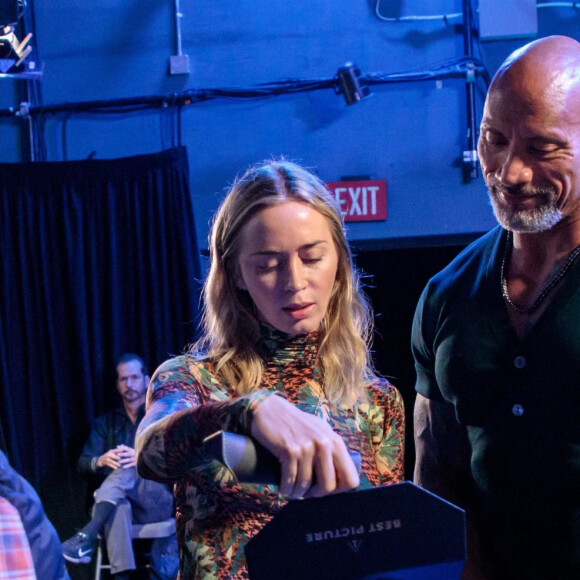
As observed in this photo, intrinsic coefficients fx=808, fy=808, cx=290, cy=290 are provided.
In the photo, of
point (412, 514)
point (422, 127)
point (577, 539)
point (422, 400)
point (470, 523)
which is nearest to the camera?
point (412, 514)

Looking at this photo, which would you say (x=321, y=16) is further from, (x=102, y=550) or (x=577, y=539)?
(x=577, y=539)

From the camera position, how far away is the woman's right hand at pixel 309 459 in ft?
2.21

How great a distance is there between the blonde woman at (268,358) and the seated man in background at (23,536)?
A: 1.48 ft

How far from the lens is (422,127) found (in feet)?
17.3

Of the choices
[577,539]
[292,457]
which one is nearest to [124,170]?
[577,539]

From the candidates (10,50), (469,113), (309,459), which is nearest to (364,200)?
(469,113)

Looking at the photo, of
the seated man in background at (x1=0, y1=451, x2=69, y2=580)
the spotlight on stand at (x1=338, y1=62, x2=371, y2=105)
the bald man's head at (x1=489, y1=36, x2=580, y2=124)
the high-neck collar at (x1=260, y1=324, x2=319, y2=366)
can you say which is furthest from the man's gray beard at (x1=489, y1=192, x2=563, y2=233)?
the spotlight on stand at (x1=338, y1=62, x2=371, y2=105)

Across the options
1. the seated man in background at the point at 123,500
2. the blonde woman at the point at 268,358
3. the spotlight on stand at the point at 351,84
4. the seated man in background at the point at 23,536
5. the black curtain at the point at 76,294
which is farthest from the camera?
the black curtain at the point at 76,294

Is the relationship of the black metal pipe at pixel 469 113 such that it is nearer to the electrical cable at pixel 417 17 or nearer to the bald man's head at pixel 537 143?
the electrical cable at pixel 417 17

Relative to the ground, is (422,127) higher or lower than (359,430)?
higher

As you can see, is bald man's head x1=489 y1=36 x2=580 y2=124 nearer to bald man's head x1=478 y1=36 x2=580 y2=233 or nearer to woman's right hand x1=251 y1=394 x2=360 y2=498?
bald man's head x1=478 y1=36 x2=580 y2=233

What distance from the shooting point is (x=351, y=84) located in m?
5.09

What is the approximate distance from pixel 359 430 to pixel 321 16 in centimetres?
450

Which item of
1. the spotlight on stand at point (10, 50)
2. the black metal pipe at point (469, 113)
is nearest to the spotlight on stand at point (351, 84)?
the black metal pipe at point (469, 113)
